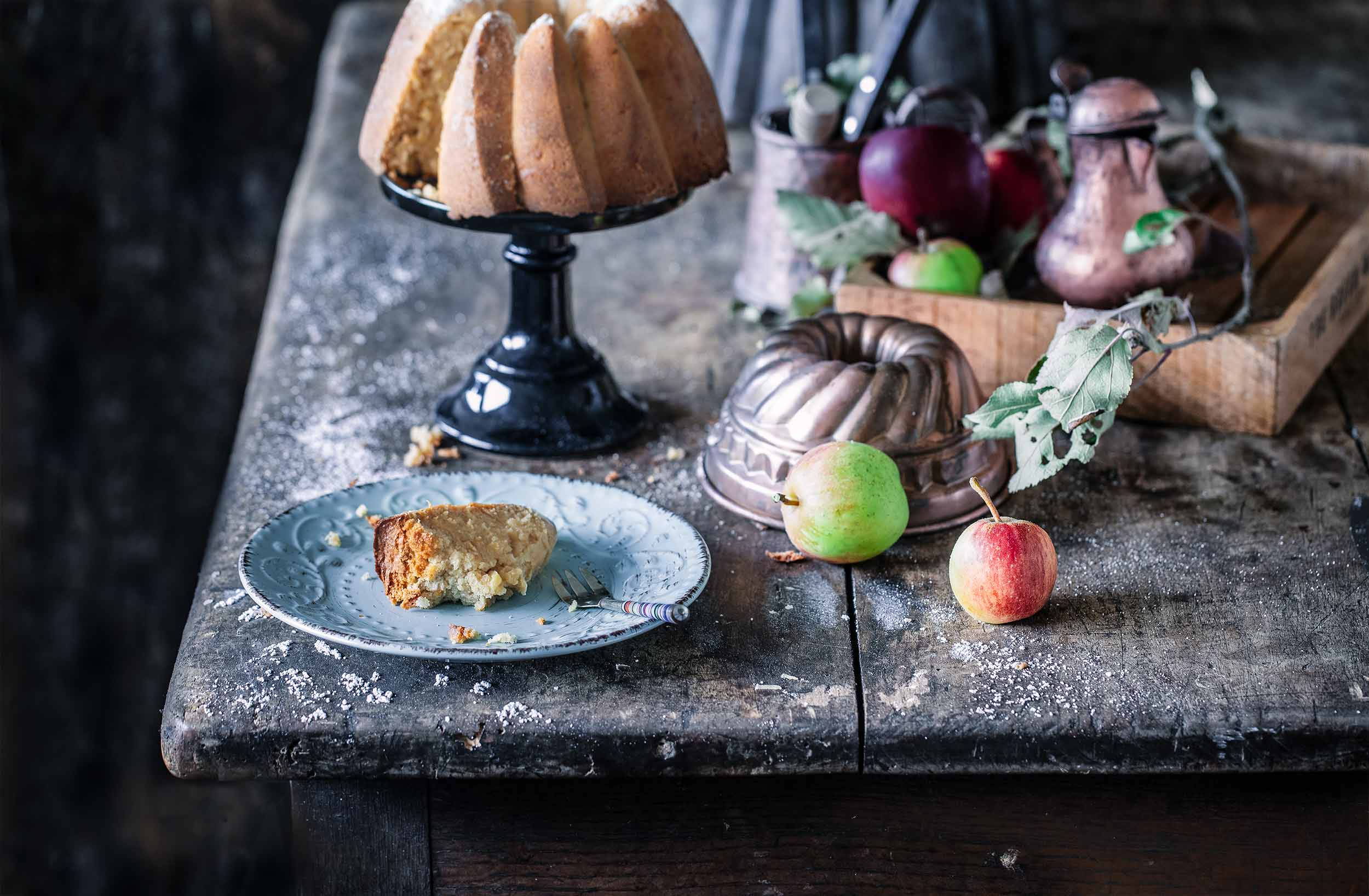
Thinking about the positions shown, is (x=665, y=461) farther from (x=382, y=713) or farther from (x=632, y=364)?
(x=382, y=713)

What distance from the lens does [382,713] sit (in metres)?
0.85

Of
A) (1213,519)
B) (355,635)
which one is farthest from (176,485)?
(1213,519)

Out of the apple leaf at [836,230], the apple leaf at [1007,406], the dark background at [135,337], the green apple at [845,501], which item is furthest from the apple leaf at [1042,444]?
the dark background at [135,337]

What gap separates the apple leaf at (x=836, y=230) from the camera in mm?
1320

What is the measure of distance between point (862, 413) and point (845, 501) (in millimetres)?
91

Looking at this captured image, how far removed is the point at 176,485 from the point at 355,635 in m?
1.72

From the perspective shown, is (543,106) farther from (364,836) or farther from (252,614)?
(364,836)

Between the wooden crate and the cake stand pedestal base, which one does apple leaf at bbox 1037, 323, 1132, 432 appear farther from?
the cake stand pedestal base

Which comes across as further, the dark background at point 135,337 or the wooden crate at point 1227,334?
the dark background at point 135,337

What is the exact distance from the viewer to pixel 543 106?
3.40 feet

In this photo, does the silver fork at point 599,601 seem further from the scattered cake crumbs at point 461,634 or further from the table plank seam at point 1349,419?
the table plank seam at point 1349,419

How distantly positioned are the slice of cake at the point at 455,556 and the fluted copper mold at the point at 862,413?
0.64 feet

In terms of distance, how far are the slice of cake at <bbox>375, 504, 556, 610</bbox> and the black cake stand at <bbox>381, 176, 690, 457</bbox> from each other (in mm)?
241

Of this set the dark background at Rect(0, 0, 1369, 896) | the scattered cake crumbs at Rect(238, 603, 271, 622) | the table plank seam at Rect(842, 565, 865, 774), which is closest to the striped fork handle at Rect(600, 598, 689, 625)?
the table plank seam at Rect(842, 565, 865, 774)
